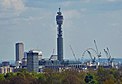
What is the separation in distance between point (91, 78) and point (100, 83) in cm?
1128

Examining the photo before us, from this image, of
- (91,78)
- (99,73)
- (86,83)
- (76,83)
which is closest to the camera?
(76,83)

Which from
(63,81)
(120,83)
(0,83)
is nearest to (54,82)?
(63,81)

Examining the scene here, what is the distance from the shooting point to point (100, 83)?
85438 millimetres

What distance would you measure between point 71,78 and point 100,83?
192 inches

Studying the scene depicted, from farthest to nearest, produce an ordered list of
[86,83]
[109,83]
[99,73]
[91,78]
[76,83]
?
[99,73] → [91,78] → [86,83] → [76,83] → [109,83]

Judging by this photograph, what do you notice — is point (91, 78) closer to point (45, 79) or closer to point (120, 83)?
point (45, 79)

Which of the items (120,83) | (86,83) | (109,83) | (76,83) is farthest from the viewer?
(86,83)

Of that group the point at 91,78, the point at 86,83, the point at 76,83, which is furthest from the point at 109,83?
the point at 91,78

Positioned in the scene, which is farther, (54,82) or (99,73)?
(99,73)

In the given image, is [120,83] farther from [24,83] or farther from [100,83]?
[24,83]

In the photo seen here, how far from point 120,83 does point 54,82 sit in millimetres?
14594

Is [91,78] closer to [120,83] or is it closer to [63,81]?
[63,81]

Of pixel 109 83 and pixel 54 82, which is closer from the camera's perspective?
pixel 109 83

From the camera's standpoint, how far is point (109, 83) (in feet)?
227
